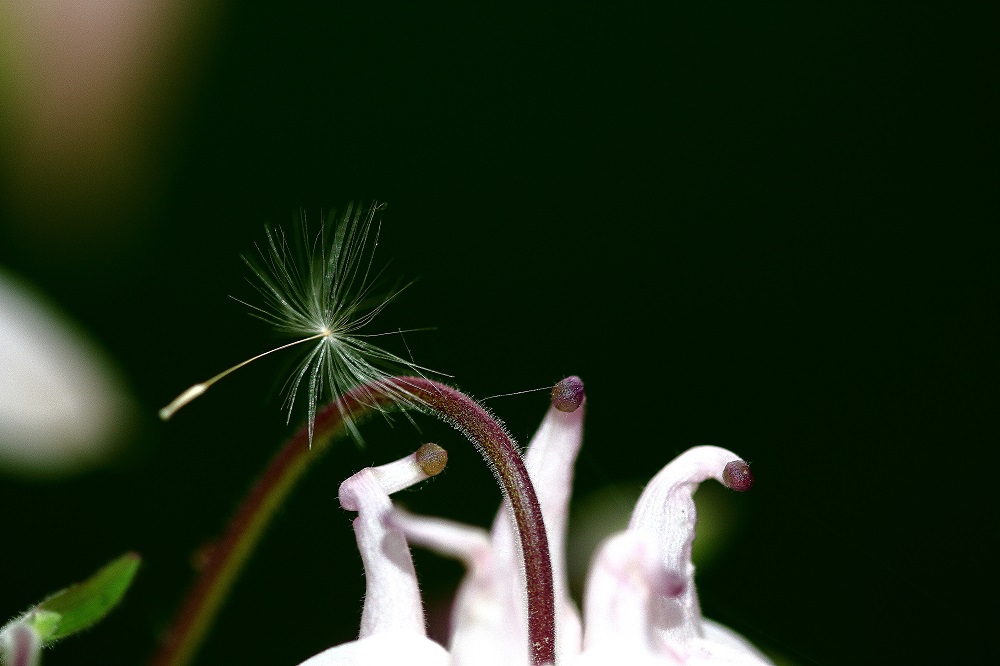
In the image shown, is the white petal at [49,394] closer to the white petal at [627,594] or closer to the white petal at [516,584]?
the white petal at [516,584]

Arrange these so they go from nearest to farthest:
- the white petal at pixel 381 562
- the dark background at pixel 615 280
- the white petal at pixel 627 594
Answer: the white petal at pixel 627 594 < the white petal at pixel 381 562 < the dark background at pixel 615 280

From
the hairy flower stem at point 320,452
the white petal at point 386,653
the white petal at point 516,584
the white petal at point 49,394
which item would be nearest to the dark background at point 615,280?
the white petal at point 49,394

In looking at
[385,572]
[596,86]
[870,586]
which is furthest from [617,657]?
[596,86]

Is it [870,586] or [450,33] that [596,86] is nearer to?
[450,33]

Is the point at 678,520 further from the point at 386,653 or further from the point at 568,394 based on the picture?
the point at 386,653

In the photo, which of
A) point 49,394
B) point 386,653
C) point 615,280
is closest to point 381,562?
point 386,653
